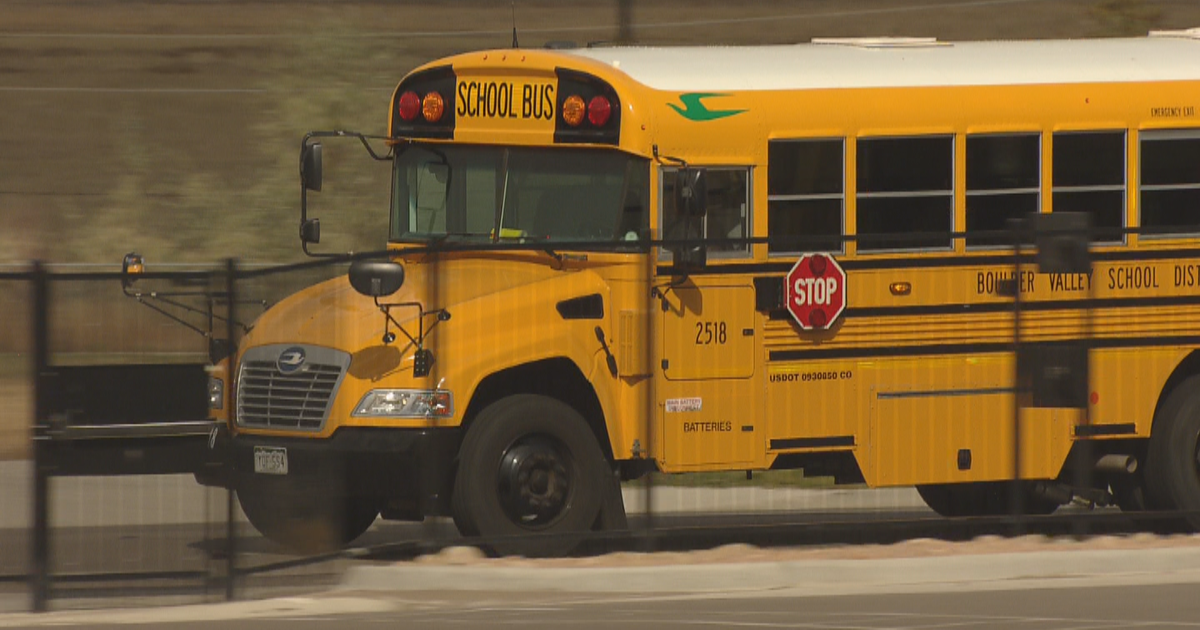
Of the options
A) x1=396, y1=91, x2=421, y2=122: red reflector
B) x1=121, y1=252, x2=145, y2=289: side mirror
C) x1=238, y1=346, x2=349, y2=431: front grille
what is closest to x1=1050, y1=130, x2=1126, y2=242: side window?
x1=396, y1=91, x2=421, y2=122: red reflector

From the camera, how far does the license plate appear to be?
1430cm

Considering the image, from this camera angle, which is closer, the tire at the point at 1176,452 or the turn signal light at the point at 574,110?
the turn signal light at the point at 574,110

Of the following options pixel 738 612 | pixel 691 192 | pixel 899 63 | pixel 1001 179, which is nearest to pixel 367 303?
pixel 691 192

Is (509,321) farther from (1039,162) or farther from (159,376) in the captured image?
(1039,162)

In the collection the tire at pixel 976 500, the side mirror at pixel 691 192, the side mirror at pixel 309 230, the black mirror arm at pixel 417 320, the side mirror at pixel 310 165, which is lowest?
the tire at pixel 976 500

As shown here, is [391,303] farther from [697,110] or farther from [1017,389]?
[1017,389]

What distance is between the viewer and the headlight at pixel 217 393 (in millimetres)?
14852

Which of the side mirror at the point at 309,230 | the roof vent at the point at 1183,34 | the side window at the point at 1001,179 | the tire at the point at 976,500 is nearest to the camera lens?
the side window at the point at 1001,179

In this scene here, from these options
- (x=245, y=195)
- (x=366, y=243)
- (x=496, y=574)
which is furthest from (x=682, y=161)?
(x=245, y=195)

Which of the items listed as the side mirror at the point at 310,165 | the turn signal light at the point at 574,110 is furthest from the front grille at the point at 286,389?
the turn signal light at the point at 574,110

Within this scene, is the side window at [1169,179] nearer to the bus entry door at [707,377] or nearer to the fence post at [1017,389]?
the fence post at [1017,389]

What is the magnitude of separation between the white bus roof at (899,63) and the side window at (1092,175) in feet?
1.32

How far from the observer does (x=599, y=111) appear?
15.1m

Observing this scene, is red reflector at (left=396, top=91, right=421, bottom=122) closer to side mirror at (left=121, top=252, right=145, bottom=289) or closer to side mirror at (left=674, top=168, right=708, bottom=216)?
side mirror at (left=674, top=168, right=708, bottom=216)
